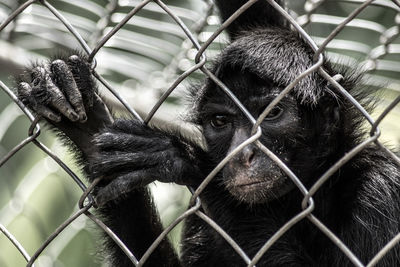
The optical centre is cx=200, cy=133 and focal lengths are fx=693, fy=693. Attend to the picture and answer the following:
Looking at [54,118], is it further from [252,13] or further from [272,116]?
[252,13]

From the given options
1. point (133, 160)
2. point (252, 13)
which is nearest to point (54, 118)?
point (133, 160)

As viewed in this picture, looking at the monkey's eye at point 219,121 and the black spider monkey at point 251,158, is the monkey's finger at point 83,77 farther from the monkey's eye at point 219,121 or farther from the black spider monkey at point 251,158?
the monkey's eye at point 219,121

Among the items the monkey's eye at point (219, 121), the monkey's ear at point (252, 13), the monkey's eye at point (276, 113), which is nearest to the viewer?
the monkey's eye at point (276, 113)

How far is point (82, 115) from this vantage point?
3.12 m

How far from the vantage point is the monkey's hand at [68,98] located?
3.08 meters

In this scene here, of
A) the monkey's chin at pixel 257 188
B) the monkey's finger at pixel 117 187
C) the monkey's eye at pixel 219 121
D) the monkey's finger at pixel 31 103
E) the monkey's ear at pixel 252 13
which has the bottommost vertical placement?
→ the monkey's chin at pixel 257 188

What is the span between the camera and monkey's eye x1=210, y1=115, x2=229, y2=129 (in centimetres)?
374

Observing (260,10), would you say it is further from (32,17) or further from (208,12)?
(32,17)

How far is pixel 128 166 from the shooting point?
307 cm

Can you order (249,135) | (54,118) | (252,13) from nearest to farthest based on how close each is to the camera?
1. (54,118)
2. (249,135)
3. (252,13)

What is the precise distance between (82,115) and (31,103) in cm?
25

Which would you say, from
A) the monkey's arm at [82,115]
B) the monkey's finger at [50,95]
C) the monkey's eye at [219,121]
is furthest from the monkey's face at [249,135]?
the monkey's finger at [50,95]

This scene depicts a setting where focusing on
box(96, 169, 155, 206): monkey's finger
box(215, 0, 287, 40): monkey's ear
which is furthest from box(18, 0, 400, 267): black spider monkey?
box(215, 0, 287, 40): monkey's ear

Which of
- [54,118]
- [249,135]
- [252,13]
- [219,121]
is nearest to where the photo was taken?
[54,118]
